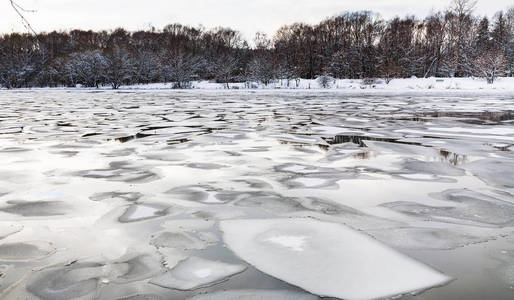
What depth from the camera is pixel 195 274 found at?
243 centimetres

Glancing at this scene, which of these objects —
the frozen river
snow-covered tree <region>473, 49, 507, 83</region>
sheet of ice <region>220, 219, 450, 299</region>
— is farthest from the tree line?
sheet of ice <region>220, 219, 450, 299</region>

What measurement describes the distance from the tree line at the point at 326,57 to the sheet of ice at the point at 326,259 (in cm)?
3773

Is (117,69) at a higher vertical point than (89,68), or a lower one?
lower

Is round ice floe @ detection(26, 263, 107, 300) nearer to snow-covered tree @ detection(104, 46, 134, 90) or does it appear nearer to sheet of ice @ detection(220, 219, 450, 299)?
sheet of ice @ detection(220, 219, 450, 299)

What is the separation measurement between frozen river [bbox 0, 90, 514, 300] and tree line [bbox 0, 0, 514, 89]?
35386 mm

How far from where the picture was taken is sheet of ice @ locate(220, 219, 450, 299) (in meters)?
2.28

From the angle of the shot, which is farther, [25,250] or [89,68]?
[89,68]

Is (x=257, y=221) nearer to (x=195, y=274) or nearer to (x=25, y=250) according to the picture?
(x=195, y=274)

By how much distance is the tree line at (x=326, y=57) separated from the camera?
4528cm

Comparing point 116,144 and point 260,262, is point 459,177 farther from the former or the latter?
point 116,144

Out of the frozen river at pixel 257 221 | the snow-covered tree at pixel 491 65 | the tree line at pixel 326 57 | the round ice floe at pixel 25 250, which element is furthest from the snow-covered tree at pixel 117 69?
the round ice floe at pixel 25 250

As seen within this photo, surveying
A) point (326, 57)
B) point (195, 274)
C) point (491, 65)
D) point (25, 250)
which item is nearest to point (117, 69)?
point (326, 57)

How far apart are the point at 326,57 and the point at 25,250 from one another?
57.1 metres

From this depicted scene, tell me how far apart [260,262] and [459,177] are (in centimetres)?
318
